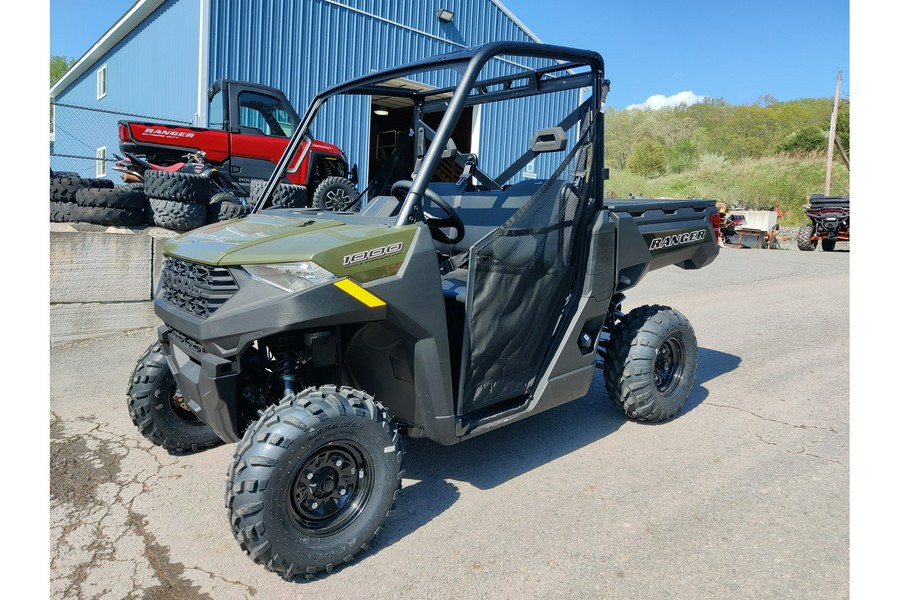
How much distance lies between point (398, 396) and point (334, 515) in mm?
652

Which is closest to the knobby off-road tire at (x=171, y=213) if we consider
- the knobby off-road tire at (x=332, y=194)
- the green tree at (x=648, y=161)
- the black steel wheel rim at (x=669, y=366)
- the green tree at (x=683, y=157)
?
the knobby off-road tire at (x=332, y=194)

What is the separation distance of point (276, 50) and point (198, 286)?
1110 cm

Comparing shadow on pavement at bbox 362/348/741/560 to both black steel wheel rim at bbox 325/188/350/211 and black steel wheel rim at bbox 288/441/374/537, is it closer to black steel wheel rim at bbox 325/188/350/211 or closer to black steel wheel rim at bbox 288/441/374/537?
black steel wheel rim at bbox 288/441/374/537

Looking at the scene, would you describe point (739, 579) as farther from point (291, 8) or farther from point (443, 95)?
point (291, 8)

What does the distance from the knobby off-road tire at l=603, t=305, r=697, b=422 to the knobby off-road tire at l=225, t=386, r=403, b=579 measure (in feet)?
6.47

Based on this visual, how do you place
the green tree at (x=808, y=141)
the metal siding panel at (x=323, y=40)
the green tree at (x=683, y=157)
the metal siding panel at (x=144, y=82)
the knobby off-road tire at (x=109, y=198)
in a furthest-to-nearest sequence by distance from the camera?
the green tree at (x=683, y=157)
the green tree at (x=808, y=141)
the metal siding panel at (x=144, y=82)
the metal siding panel at (x=323, y=40)
the knobby off-road tire at (x=109, y=198)

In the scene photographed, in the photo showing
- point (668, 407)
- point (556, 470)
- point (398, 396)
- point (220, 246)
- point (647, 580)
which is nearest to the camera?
point (647, 580)

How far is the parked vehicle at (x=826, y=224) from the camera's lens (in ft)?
61.9

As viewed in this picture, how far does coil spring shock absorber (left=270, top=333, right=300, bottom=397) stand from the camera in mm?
2939

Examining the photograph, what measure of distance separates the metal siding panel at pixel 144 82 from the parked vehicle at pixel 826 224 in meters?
17.4

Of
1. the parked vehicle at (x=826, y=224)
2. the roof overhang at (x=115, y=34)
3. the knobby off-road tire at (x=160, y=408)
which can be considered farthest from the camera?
the parked vehicle at (x=826, y=224)

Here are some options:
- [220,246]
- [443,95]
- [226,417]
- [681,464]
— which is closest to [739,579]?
[681,464]

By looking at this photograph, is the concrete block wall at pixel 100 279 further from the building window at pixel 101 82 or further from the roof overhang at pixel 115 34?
the building window at pixel 101 82

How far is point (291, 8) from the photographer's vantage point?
1266cm
